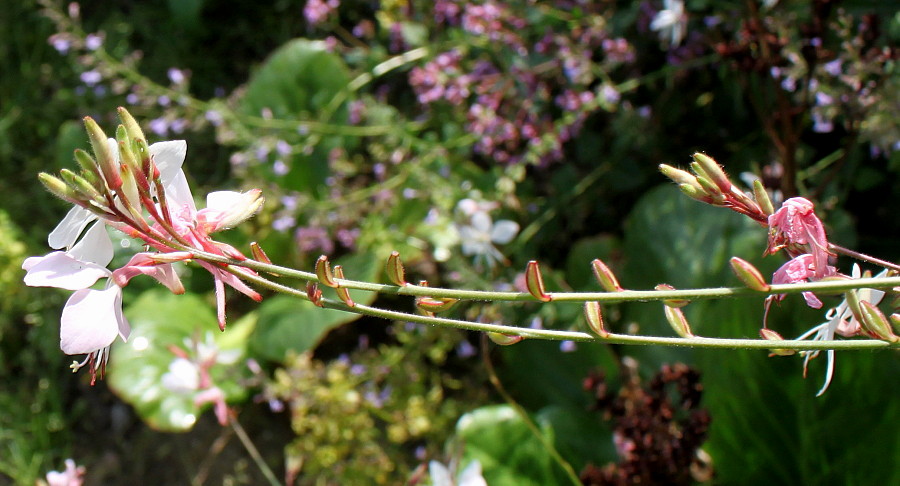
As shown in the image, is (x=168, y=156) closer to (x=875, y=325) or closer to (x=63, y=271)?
(x=63, y=271)

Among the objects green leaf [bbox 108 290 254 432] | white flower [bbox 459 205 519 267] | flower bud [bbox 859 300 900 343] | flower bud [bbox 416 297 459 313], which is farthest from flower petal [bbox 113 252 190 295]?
green leaf [bbox 108 290 254 432]

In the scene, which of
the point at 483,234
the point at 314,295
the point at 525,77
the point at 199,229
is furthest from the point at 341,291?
the point at 525,77

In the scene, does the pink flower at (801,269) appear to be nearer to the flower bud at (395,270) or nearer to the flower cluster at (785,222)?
the flower cluster at (785,222)

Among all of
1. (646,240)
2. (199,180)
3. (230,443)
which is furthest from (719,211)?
(199,180)

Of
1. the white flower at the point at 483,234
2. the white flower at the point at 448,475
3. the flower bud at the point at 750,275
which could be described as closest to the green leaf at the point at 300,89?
the white flower at the point at 483,234

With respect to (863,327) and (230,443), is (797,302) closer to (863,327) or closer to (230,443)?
(863,327)

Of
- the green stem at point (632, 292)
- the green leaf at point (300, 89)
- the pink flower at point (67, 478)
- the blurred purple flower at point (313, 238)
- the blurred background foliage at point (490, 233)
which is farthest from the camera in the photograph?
the green leaf at point (300, 89)
